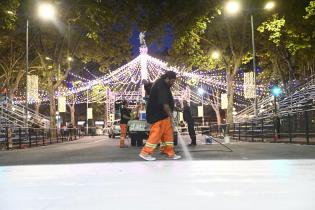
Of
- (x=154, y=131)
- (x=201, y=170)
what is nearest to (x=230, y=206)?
(x=201, y=170)

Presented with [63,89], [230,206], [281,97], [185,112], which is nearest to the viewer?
[230,206]

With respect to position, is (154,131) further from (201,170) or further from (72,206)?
(72,206)

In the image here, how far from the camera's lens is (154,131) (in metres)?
9.72

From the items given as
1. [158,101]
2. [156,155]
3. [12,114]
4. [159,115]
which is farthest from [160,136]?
[12,114]

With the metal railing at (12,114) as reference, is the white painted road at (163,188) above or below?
below

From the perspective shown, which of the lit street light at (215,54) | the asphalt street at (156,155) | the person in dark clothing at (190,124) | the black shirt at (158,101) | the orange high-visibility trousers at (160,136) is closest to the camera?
the orange high-visibility trousers at (160,136)

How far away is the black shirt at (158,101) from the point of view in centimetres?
980

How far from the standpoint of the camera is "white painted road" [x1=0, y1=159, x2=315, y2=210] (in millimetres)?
4691

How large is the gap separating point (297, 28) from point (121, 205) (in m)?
25.2

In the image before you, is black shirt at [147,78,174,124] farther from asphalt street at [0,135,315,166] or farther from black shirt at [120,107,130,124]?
black shirt at [120,107,130,124]

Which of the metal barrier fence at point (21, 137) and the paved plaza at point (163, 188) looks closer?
the paved plaza at point (163, 188)

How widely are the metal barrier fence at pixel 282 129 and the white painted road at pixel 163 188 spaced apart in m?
10.6

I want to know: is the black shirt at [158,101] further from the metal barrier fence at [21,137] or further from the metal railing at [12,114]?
the metal railing at [12,114]

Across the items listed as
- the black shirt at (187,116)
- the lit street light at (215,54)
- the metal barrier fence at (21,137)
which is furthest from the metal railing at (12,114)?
the lit street light at (215,54)
